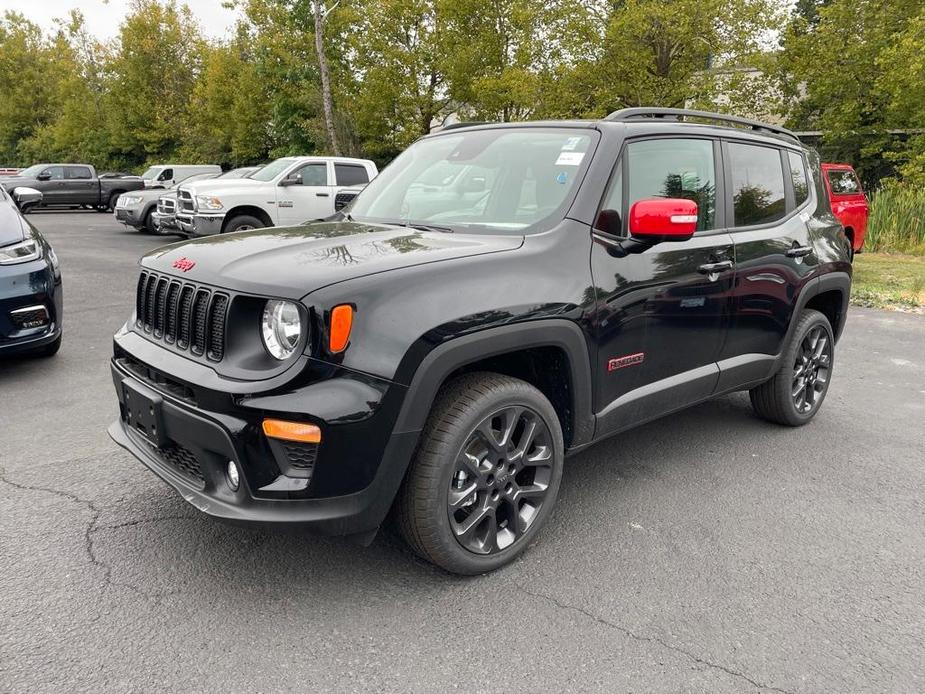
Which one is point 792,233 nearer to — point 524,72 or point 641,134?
point 641,134

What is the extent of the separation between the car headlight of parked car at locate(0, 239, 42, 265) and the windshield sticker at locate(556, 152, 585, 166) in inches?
157

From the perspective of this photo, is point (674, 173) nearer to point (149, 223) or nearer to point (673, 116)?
point (673, 116)

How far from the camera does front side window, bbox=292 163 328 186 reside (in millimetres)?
12781

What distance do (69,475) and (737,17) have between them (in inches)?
802

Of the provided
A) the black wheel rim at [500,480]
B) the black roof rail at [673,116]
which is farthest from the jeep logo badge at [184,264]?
the black roof rail at [673,116]

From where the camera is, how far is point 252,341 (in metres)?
2.43

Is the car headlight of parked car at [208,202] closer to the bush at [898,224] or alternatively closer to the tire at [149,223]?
the tire at [149,223]

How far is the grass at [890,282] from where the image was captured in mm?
9102

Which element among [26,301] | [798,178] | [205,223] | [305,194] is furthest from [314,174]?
[798,178]

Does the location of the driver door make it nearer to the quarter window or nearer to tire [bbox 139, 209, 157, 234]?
the quarter window

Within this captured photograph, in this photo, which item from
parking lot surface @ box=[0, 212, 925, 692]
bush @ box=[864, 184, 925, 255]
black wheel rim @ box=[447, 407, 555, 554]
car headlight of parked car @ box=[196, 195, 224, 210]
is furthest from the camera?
bush @ box=[864, 184, 925, 255]

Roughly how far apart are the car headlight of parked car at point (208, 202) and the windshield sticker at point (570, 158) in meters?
9.86

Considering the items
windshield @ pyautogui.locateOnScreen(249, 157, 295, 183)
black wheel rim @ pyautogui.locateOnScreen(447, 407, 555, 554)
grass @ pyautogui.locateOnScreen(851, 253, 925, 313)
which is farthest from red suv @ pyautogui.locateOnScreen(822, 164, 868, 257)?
black wheel rim @ pyautogui.locateOnScreen(447, 407, 555, 554)

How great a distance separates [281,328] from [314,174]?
1123 centimetres
